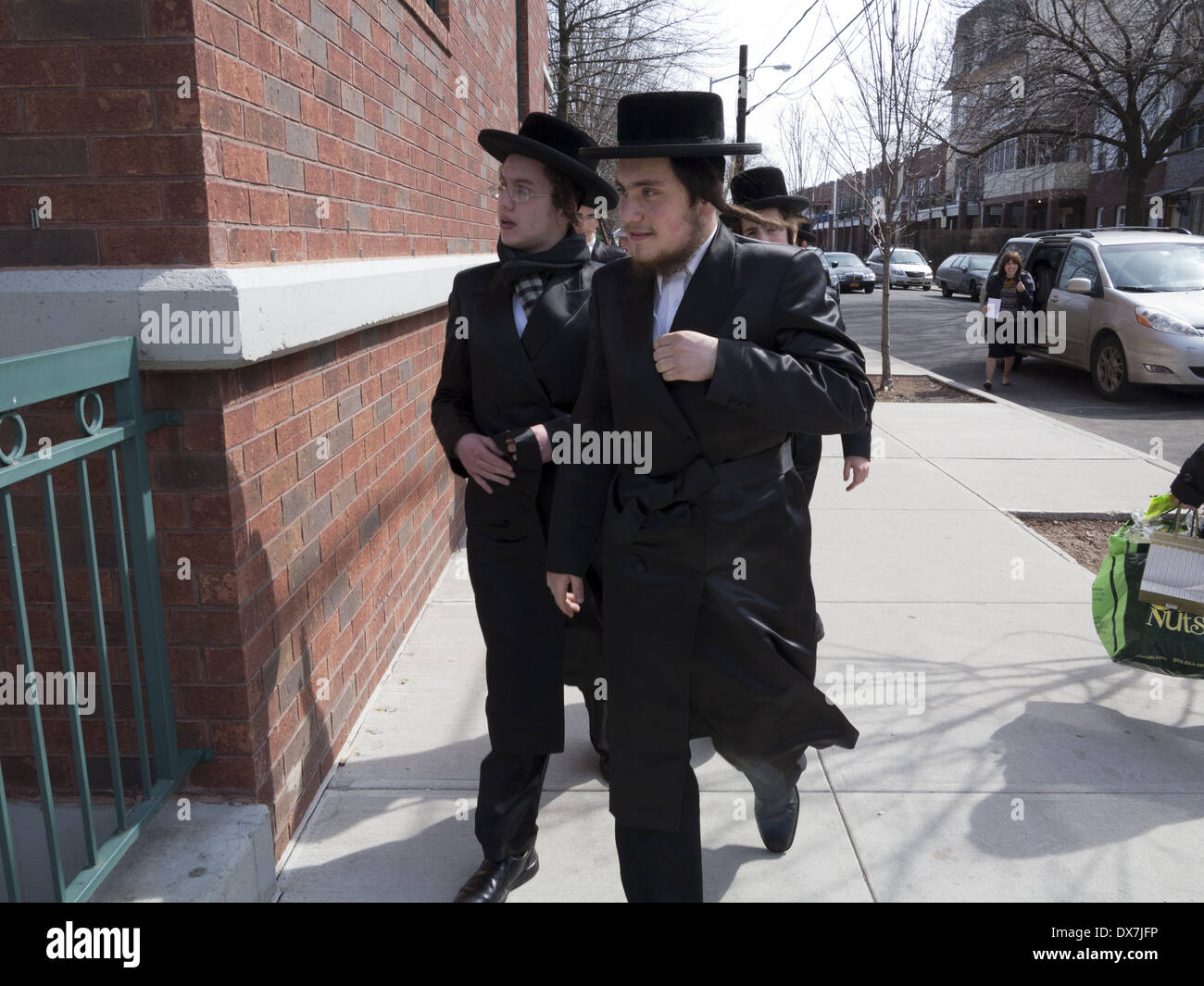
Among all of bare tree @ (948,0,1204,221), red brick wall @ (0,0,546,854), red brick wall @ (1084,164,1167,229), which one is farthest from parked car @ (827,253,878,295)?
red brick wall @ (0,0,546,854)

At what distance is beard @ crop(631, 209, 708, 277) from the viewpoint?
243 cm

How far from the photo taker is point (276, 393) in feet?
9.57

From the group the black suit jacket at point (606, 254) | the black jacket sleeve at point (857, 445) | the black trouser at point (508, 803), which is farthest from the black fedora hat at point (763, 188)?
the black trouser at point (508, 803)

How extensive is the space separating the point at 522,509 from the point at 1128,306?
35.9 feet

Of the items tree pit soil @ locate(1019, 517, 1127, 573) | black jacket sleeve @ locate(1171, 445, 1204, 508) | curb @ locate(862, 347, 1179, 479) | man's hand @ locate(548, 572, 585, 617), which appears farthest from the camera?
curb @ locate(862, 347, 1179, 479)

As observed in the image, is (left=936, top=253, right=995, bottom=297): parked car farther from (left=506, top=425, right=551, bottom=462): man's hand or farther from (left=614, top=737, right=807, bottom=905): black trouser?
→ (left=614, top=737, right=807, bottom=905): black trouser

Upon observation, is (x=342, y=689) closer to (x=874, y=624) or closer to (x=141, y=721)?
(x=141, y=721)

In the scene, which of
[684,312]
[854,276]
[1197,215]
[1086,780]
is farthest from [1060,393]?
[1197,215]

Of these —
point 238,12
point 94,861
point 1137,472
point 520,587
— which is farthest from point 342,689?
point 1137,472

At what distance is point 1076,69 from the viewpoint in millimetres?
23672

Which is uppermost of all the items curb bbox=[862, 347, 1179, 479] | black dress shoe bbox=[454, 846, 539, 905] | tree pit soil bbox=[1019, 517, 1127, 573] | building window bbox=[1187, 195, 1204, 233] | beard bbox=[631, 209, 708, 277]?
building window bbox=[1187, 195, 1204, 233]

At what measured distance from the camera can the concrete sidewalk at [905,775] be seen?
9.71 ft

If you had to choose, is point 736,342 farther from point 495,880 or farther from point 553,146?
point 495,880

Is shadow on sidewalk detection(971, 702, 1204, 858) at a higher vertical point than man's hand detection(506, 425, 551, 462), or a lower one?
lower
